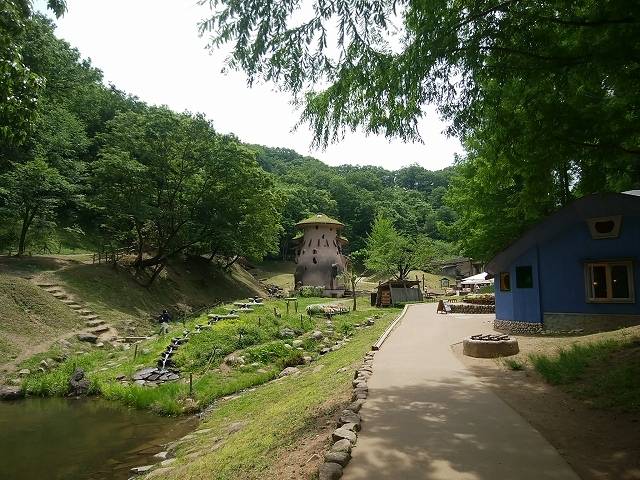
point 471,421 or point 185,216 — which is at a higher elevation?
point 185,216

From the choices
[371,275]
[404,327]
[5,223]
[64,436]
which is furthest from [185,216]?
[371,275]

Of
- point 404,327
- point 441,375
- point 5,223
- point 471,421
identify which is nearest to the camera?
point 471,421

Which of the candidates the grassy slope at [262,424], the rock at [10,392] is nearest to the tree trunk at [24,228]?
the rock at [10,392]

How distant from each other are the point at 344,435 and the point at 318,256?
133 ft

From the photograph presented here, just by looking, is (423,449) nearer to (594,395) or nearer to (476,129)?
(594,395)

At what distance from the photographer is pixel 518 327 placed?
1667cm

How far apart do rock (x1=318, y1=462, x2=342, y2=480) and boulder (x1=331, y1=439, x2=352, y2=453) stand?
0.35 metres

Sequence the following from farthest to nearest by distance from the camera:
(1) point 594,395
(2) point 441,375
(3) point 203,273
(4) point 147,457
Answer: (3) point 203,273 → (2) point 441,375 → (4) point 147,457 → (1) point 594,395

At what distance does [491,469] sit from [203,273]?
32.6 metres

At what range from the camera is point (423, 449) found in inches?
207

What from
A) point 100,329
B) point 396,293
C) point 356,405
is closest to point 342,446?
point 356,405

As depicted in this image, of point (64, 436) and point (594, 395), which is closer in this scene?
point (594, 395)

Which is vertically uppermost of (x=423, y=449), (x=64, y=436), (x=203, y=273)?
(x=203, y=273)

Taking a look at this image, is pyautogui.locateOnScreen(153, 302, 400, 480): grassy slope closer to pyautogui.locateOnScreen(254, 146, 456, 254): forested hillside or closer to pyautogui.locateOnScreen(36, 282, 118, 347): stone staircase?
pyautogui.locateOnScreen(36, 282, 118, 347): stone staircase
